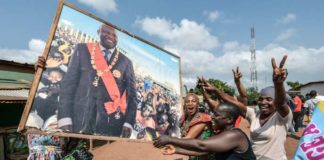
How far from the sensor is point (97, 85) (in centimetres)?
370

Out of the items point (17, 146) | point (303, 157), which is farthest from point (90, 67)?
point (17, 146)

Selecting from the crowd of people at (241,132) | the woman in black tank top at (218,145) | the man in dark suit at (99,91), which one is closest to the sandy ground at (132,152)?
the man in dark suit at (99,91)

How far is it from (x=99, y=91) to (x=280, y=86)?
6.01 feet

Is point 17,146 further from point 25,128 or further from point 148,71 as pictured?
point 25,128

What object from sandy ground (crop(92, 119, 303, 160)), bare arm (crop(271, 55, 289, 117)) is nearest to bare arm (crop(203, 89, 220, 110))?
bare arm (crop(271, 55, 289, 117))

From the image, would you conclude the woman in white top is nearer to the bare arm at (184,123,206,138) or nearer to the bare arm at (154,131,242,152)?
the bare arm at (184,123,206,138)

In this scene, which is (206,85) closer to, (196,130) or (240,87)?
(240,87)

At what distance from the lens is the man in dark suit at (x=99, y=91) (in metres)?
3.40

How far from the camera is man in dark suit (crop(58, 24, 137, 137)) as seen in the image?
134 inches

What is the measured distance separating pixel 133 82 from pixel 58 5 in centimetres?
136

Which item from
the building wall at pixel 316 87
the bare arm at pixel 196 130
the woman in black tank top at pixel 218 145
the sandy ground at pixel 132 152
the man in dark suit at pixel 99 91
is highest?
the building wall at pixel 316 87

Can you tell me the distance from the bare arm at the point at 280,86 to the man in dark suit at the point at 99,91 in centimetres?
170

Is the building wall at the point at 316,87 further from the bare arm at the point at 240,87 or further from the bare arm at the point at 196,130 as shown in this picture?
the bare arm at the point at 196,130

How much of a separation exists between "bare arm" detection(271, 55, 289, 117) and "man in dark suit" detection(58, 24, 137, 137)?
1.70 m
